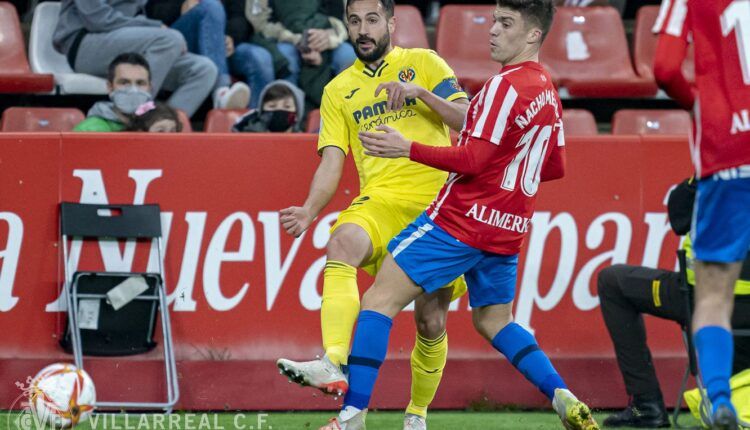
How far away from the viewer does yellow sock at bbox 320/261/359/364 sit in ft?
17.4

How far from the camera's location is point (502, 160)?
17.3 feet

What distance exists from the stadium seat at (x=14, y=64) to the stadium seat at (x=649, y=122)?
415 cm

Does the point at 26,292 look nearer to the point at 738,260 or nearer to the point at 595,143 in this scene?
the point at 595,143

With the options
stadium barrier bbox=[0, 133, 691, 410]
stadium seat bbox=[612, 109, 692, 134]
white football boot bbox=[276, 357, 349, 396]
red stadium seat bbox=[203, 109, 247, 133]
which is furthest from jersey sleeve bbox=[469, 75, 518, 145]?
stadium seat bbox=[612, 109, 692, 134]

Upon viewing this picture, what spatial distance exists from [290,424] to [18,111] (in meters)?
3.36

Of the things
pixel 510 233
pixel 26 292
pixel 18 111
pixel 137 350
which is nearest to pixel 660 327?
pixel 510 233

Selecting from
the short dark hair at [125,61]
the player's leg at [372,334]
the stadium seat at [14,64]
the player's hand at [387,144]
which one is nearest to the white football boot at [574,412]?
the player's leg at [372,334]

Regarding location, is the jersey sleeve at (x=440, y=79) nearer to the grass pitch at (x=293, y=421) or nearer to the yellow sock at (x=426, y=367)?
the yellow sock at (x=426, y=367)

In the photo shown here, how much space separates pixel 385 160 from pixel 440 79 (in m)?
0.46

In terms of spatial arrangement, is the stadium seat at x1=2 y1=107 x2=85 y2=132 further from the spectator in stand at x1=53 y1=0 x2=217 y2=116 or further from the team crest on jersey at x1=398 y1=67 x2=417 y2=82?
the team crest on jersey at x1=398 y1=67 x2=417 y2=82

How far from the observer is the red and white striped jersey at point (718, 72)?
4.30m

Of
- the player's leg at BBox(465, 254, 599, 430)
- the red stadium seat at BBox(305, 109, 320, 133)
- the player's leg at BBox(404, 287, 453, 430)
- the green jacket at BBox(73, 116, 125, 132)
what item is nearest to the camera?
the player's leg at BBox(465, 254, 599, 430)

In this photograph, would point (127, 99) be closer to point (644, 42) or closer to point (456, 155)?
point (456, 155)

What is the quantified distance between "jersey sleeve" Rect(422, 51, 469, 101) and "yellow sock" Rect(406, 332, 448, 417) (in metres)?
1.13
